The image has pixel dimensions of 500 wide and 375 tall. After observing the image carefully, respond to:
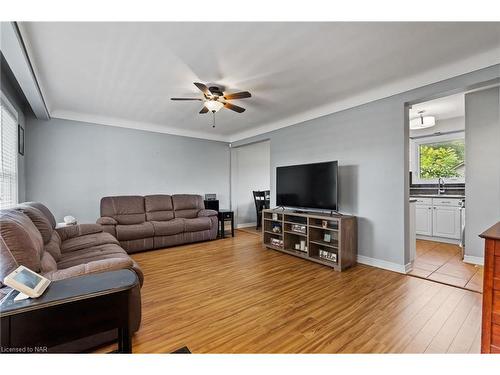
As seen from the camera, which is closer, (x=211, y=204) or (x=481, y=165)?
(x=481, y=165)

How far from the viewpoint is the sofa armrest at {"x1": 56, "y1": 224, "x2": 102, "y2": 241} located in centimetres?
304

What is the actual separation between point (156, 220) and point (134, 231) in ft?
2.18

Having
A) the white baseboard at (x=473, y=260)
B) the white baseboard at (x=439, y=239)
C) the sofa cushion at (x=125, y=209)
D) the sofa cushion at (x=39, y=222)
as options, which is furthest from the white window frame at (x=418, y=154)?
the sofa cushion at (x=39, y=222)

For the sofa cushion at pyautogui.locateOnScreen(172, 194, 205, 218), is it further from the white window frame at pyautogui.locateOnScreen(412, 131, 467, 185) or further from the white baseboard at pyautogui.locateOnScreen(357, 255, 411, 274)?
the white window frame at pyautogui.locateOnScreen(412, 131, 467, 185)

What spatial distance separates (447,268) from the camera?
3105mm

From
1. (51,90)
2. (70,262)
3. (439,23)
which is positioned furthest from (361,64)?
(51,90)

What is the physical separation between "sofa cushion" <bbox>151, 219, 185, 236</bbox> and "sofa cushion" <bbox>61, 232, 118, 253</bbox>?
1.16m

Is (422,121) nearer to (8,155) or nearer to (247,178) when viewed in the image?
(247,178)

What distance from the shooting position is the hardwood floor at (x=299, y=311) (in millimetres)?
1664

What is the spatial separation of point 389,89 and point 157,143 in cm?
448

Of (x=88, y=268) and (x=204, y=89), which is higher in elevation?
(x=204, y=89)

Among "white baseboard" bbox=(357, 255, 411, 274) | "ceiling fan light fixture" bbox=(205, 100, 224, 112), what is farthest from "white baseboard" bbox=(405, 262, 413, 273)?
"ceiling fan light fixture" bbox=(205, 100, 224, 112)

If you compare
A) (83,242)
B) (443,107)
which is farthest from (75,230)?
(443,107)
